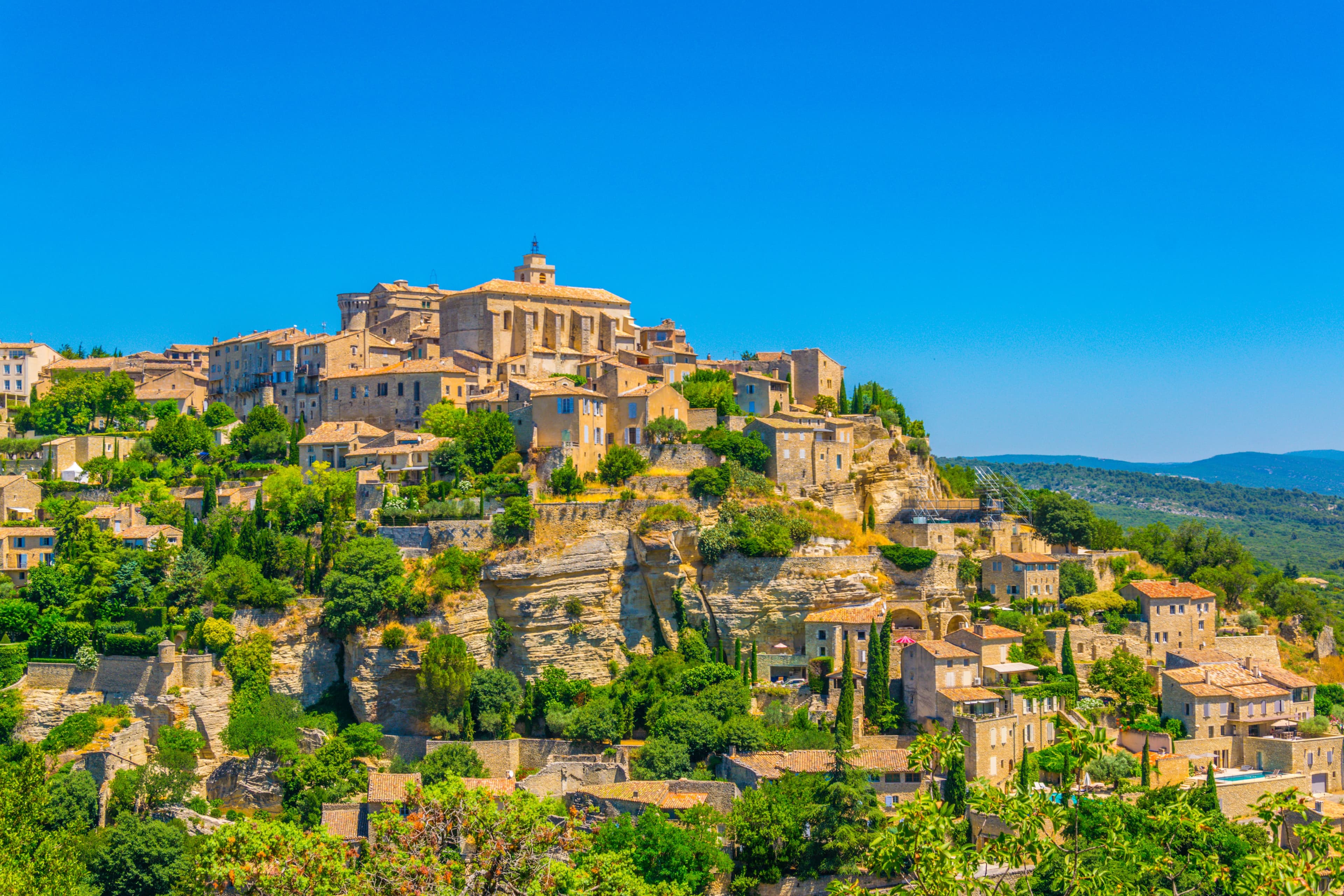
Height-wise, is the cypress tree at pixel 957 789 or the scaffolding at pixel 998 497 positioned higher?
the scaffolding at pixel 998 497

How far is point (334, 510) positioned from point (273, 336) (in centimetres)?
2373

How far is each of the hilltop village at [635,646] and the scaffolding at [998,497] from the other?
0.33 m

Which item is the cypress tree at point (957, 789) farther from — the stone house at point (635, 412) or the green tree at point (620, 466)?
the stone house at point (635, 412)

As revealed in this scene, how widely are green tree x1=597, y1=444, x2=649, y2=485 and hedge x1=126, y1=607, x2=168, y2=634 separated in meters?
19.6

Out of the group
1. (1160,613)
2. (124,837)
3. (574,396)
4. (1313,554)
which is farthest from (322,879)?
(1313,554)

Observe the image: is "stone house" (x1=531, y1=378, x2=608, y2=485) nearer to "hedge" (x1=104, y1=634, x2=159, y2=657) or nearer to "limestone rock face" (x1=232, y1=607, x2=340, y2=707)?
"limestone rock face" (x1=232, y1=607, x2=340, y2=707)

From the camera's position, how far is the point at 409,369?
70750 millimetres

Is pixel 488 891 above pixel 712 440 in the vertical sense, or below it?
below

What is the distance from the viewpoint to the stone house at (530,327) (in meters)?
74.3

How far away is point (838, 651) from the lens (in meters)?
53.7

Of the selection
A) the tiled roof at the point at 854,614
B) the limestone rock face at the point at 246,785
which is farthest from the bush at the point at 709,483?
the limestone rock face at the point at 246,785

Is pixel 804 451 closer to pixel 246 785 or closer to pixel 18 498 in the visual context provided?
pixel 246 785

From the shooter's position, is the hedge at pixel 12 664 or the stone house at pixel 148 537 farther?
the stone house at pixel 148 537

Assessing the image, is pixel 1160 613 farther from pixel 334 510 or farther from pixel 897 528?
pixel 334 510
